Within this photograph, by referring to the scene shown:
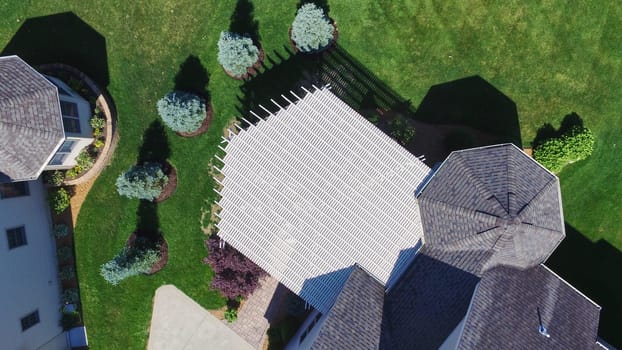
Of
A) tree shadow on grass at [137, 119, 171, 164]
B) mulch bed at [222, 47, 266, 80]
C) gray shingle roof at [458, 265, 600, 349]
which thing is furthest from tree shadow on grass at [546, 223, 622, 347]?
tree shadow on grass at [137, 119, 171, 164]

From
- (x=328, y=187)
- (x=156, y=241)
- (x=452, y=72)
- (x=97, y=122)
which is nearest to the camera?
(x=328, y=187)

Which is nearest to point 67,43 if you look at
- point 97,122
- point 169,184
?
point 97,122

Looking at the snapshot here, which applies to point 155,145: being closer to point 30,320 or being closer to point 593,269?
point 30,320

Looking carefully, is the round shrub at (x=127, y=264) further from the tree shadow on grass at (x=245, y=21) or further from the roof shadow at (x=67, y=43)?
the tree shadow on grass at (x=245, y=21)

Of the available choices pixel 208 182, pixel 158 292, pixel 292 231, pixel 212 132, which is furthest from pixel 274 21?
pixel 158 292

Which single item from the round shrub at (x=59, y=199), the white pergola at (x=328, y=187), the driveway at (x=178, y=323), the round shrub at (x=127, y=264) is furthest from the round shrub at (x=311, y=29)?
the driveway at (x=178, y=323)

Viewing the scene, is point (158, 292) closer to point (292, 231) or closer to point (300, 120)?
point (292, 231)
